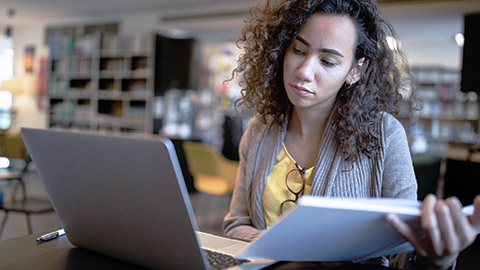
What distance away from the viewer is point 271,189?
131 cm

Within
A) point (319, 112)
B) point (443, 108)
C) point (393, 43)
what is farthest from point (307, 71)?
point (443, 108)

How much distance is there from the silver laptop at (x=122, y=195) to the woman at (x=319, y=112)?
44 cm

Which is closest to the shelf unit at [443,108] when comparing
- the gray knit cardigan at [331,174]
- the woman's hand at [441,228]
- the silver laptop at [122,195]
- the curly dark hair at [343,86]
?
the curly dark hair at [343,86]

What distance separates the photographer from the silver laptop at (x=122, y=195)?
662 millimetres

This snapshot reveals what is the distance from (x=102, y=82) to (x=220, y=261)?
789 centimetres

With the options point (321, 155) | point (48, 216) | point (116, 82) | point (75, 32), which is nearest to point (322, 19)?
point (321, 155)

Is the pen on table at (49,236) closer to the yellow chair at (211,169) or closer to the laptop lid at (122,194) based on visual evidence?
the laptop lid at (122,194)

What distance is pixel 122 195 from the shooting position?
738 millimetres

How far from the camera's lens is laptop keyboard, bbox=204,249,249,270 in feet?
2.69

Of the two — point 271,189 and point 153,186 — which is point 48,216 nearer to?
point 271,189

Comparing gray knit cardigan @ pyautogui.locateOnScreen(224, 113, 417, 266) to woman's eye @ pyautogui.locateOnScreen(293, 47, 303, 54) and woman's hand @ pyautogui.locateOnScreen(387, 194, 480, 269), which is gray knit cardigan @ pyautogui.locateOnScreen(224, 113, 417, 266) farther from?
woman's hand @ pyautogui.locateOnScreen(387, 194, 480, 269)

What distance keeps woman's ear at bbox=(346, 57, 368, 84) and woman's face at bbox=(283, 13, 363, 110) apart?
5 centimetres

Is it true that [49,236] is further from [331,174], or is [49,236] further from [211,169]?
[211,169]

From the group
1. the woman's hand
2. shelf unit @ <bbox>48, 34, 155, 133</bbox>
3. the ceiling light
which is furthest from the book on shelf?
shelf unit @ <bbox>48, 34, 155, 133</bbox>
